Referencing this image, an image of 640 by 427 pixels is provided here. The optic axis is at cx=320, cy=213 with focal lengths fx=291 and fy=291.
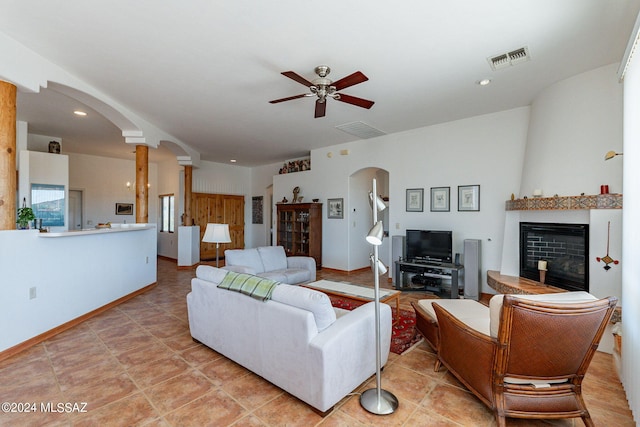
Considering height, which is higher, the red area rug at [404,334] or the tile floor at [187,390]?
the tile floor at [187,390]

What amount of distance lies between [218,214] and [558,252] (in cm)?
776

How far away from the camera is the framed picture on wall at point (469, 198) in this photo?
4691 mm

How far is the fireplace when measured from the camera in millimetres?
3248

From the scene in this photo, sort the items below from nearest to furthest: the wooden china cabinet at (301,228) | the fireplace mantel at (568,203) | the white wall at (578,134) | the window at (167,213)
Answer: the fireplace mantel at (568,203) → the white wall at (578,134) → the wooden china cabinet at (301,228) → the window at (167,213)

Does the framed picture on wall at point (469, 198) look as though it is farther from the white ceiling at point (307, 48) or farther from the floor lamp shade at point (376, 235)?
the floor lamp shade at point (376, 235)

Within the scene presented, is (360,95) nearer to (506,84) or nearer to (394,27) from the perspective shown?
(394,27)

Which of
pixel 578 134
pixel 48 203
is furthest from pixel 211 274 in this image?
pixel 48 203

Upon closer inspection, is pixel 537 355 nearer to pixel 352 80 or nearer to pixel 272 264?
pixel 352 80

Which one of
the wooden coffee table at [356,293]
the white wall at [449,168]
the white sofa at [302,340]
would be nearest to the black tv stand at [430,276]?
the white wall at [449,168]

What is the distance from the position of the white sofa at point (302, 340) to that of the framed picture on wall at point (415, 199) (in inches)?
132

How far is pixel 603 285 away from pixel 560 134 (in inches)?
69.5

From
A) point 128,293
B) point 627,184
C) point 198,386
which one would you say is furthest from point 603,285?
point 128,293

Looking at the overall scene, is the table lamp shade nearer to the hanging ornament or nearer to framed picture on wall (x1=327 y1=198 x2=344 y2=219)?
framed picture on wall (x1=327 y1=198 x2=344 y2=219)

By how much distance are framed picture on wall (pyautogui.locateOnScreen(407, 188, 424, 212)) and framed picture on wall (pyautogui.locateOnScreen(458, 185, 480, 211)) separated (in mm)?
659
